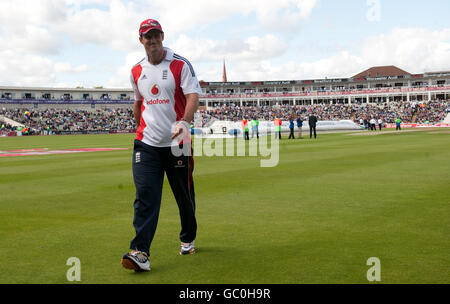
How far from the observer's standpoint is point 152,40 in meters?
4.98

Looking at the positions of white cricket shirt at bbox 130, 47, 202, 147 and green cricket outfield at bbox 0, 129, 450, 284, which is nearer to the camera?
green cricket outfield at bbox 0, 129, 450, 284

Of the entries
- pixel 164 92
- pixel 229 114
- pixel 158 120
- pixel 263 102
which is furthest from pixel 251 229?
pixel 263 102

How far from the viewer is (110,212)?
783 cm

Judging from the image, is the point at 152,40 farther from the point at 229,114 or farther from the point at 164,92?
the point at 229,114

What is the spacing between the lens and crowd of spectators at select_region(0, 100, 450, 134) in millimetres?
79794

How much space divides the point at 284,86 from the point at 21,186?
361 feet

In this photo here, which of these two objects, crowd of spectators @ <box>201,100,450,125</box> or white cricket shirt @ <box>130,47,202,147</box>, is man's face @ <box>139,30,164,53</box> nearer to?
white cricket shirt @ <box>130,47,202,147</box>

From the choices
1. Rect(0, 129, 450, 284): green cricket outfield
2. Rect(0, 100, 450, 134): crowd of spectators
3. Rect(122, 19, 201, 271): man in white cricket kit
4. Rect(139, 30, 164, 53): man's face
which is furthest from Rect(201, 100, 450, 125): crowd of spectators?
Rect(139, 30, 164, 53): man's face

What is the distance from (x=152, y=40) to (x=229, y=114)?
92.9 meters

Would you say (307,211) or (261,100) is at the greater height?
(261,100)
